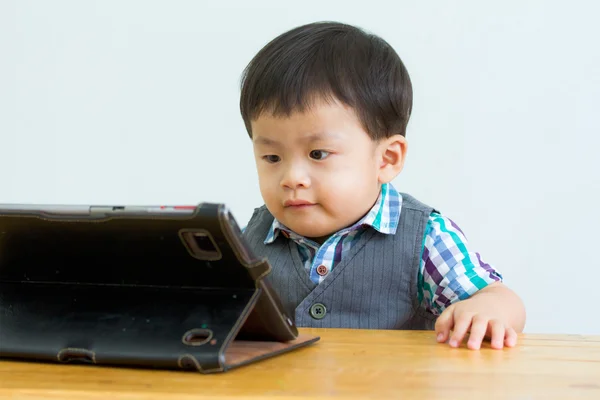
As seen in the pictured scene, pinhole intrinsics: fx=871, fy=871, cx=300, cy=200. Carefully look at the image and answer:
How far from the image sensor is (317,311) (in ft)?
4.33

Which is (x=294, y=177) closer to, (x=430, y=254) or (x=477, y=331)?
(x=430, y=254)

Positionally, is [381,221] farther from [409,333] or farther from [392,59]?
[409,333]

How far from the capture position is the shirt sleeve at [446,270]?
130 cm

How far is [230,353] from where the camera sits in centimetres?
79

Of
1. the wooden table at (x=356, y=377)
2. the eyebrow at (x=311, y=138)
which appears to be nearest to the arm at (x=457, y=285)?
the wooden table at (x=356, y=377)

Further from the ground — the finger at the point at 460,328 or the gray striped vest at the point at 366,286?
the finger at the point at 460,328

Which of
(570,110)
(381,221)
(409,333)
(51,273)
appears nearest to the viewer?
(51,273)

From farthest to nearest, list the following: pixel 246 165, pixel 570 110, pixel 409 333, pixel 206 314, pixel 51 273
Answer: pixel 246 165, pixel 570 110, pixel 409 333, pixel 51 273, pixel 206 314

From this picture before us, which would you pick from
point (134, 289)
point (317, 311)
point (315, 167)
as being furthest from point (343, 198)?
point (134, 289)

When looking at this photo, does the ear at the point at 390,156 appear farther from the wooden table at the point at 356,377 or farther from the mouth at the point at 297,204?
the wooden table at the point at 356,377

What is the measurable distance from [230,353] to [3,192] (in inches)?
77.2

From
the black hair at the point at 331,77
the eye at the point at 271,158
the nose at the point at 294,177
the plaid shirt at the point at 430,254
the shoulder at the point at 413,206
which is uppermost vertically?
the black hair at the point at 331,77

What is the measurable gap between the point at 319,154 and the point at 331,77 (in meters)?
0.13

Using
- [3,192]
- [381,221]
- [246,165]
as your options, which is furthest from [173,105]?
[381,221]
